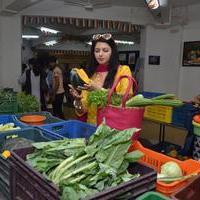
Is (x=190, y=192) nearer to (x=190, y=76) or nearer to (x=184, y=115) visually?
(x=184, y=115)

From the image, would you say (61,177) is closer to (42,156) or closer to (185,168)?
(42,156)

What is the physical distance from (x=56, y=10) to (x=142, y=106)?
202 inches

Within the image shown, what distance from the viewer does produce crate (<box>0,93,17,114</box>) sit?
3143mm

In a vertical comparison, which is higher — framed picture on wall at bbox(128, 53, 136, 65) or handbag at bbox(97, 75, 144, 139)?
framed picture on wall at bbox(128, 53, 136, 65)

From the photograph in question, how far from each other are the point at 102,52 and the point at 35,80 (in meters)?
3.43

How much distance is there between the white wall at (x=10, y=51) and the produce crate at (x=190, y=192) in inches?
206

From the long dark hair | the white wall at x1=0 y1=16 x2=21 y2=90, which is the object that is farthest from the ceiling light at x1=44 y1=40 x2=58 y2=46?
the long dark hair

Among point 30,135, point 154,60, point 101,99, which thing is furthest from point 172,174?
point 154,60

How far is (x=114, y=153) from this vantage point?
101 cm

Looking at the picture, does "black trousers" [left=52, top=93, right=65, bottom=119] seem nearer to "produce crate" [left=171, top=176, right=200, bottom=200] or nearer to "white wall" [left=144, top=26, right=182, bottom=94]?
"white wall" [left=144, top=26, right=182, bottom=94]

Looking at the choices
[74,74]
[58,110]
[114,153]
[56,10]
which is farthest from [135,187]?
[56,10]

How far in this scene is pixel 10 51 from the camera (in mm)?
5723

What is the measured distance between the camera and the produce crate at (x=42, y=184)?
85 cm

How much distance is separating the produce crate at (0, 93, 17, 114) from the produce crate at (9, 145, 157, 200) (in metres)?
2.14
